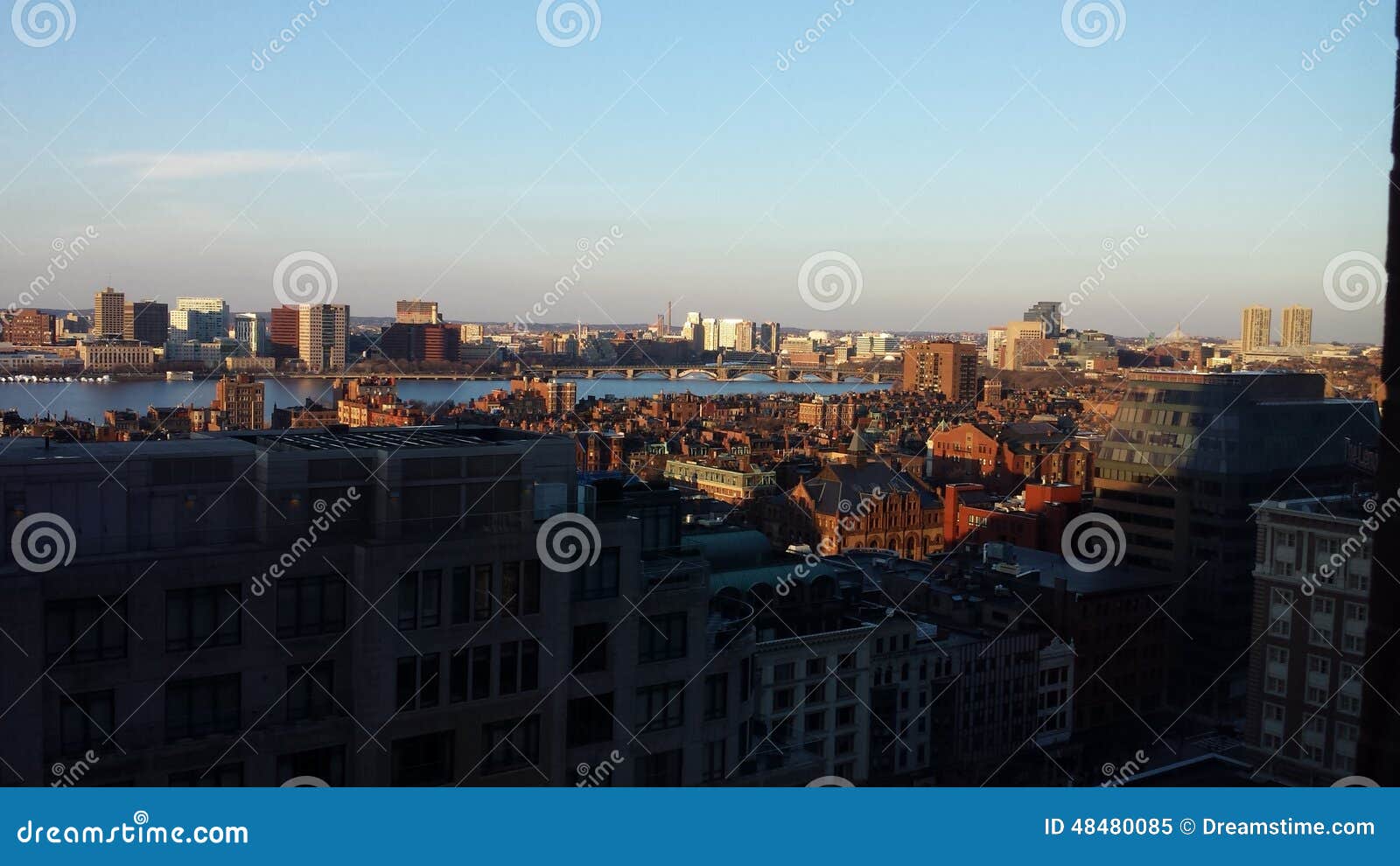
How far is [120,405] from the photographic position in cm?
2155

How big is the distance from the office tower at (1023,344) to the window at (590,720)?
29634 mm

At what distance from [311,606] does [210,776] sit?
447mm

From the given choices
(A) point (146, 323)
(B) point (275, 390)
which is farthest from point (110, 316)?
(B) point (275, 390)

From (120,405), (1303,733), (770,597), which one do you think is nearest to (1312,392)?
(1303,733)

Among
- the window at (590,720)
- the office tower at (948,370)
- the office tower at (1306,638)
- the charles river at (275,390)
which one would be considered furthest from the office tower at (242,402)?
the window at (590,720)

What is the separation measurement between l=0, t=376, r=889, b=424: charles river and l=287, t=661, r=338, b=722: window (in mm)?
15685

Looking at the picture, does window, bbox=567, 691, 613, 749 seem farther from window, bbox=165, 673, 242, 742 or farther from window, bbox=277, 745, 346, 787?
window, bbox=165, 673, 242, 742

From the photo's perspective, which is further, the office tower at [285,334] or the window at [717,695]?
the office tower at [285,334]

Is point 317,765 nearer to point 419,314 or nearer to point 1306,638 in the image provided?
point 1306,638

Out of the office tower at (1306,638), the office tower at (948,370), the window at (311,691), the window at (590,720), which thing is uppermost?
the office tower at (948,370)

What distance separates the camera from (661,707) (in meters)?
3.61

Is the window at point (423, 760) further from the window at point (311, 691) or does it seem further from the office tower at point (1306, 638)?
the office tower at point (1306, 638)

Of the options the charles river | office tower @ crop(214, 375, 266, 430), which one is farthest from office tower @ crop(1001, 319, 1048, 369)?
office tower @ crop(214, 375, 266, 430)

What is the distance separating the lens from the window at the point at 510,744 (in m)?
3.18
